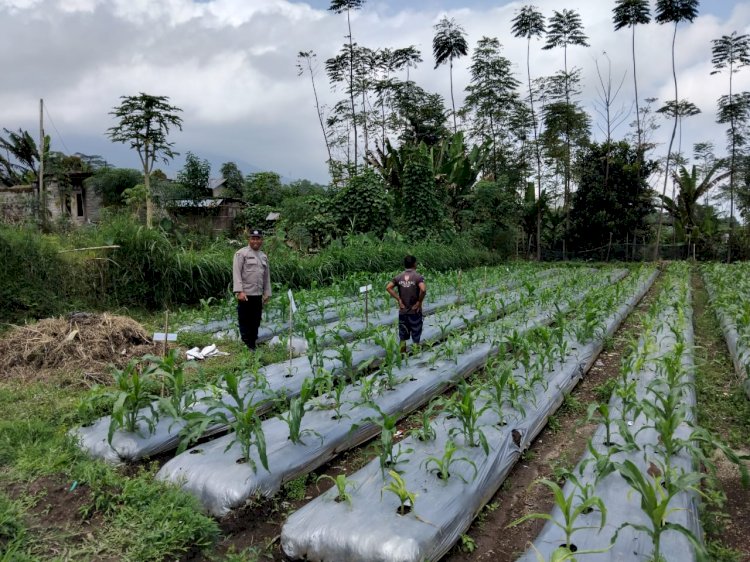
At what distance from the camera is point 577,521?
2395 mm

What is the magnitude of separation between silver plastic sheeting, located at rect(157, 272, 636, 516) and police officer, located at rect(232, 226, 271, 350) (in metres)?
1.99

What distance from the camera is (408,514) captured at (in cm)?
238

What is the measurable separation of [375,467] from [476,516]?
62 cm

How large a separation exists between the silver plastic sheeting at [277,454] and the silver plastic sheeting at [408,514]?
41 cm

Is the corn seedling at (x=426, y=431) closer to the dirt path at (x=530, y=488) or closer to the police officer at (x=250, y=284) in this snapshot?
the dirt path at (x=530, y=488)

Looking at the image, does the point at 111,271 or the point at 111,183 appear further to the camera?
the point at 111,183

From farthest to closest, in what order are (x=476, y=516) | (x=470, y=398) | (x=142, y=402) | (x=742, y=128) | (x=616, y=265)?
(x=742, y=128)
(x=616, y=265)
(x=142, y=402)
(x=470, y=398)
(x=476, y=516)

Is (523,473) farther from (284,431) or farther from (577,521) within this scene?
(284,431)

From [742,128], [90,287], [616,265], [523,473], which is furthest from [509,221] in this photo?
[523,473]

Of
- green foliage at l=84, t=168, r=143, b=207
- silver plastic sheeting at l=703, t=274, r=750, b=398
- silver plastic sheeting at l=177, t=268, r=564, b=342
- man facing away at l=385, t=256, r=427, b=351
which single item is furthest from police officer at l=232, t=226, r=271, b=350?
green foliage at l=84, t=168, r=143, b=207

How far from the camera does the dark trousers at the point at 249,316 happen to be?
5.62 meters

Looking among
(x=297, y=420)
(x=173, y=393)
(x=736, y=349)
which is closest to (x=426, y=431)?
(x=297, y=420)

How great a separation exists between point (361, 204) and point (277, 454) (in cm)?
1153

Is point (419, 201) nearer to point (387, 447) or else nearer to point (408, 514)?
point (387, 447)
